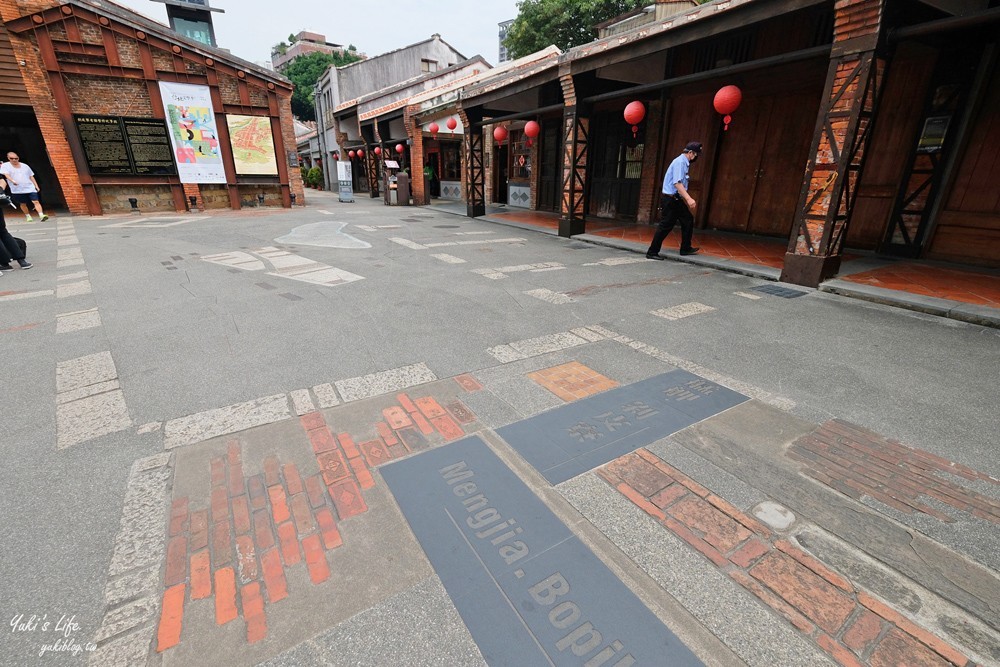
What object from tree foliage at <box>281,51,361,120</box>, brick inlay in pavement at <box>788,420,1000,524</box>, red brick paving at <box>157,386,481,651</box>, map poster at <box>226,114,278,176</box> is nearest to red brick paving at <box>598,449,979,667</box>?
brick inlay in pavement at <box>788,420,1000,524</box>

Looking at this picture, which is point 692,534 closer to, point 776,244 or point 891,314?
point 891,314

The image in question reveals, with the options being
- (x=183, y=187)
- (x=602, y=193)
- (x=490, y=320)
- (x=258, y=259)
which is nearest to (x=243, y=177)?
(x=183, y=187)

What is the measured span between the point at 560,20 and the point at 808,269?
25.2 metres

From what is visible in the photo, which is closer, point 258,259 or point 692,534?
point 692,534

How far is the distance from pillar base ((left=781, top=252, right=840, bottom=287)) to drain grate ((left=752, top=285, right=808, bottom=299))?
27 centimetres

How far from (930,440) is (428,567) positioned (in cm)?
319

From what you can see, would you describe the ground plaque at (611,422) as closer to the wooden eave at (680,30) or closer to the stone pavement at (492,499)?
the stone pavement at (492,499)

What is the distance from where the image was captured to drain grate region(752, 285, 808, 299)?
5.76 metres

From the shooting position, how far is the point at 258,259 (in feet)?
25.3

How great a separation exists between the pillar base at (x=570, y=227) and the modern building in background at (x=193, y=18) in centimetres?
2767

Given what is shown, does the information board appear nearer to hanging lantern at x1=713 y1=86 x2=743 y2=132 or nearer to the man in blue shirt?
the man in blue shirt

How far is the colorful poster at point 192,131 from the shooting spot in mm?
14195

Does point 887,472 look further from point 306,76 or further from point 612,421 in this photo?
point 306,76

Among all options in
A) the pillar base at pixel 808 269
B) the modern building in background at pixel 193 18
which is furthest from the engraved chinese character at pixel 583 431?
the modern building in background at pixel 193 18
